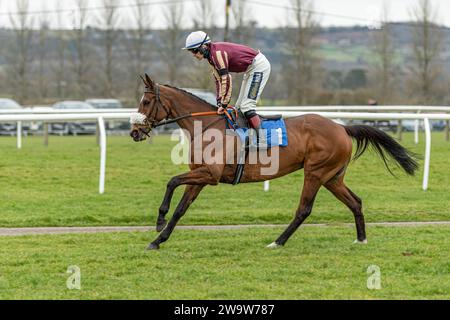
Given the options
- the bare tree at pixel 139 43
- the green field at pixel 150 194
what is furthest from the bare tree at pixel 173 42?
the green field at pixel 150 194

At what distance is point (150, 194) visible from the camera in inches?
473

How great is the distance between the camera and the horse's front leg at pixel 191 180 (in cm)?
823

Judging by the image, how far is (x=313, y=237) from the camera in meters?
8.97

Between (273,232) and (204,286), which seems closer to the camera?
(204,286)

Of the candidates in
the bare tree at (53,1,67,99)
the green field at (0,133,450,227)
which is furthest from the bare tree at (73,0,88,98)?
the green field at (0,133,450,227)

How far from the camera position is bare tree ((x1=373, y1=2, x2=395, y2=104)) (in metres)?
40.5

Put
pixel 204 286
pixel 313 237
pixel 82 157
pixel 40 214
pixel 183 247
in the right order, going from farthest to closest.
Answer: pixel 82 157, pixel 40 214, pixel 313 237, pixel 183 247, pixel 204 286

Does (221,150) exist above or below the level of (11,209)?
above

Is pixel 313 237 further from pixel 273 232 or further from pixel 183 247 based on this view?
pixel 183 247

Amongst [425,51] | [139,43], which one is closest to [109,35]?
[139,43]

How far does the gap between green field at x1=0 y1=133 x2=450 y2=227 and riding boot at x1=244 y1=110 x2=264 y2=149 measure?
1856 mm

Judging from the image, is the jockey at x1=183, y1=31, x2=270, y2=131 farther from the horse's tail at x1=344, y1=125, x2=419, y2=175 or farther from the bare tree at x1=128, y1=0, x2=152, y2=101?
the bare tree at x1=128, y1=0, x2=152, y2=101
